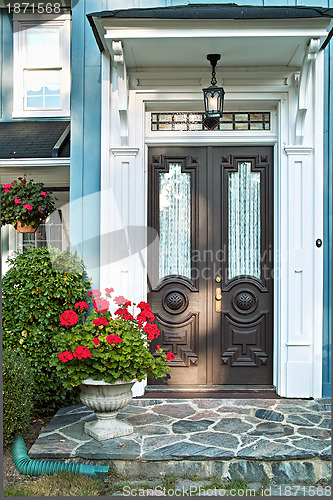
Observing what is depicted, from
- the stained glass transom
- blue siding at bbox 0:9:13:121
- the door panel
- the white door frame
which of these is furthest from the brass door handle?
blue siding at bbox 0:9:13:121

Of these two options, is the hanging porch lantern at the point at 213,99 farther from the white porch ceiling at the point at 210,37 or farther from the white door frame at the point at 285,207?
the white door frame at the point at 285,207

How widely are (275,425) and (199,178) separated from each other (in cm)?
247

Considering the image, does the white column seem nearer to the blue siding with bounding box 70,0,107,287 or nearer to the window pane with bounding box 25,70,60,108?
the blue siding with bounding box 70,0,107,287

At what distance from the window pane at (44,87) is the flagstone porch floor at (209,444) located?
374 centimetres

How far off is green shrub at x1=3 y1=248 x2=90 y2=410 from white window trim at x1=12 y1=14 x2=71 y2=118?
7.31 ft

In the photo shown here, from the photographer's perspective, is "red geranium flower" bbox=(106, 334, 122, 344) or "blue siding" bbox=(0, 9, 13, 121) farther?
"blue siding" bbox=(0, 9, 13, 121)

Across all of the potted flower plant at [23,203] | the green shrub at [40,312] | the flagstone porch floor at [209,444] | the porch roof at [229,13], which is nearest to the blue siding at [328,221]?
the flagstone porch floor at [209,444]

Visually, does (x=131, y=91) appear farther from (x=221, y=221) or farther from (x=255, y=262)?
(x=255, y=262)

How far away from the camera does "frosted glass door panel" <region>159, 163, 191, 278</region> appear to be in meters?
5.04

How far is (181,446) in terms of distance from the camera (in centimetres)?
365

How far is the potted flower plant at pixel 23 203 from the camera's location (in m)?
5.32

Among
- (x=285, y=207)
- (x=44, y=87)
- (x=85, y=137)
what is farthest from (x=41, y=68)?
(x=285, y=207)

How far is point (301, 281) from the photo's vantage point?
479 centimetres

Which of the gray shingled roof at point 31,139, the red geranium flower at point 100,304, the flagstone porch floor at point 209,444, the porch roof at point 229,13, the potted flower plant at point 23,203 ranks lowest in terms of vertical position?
the flagstone porch floor at point 209,444
